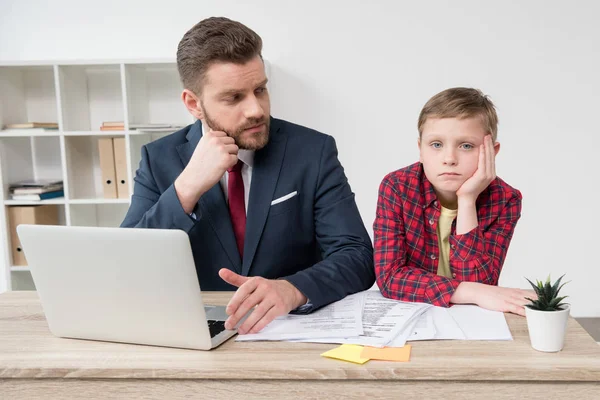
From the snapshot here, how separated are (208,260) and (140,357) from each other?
0.64 m

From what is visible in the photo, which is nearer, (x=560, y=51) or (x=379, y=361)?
(x=379, y=361)

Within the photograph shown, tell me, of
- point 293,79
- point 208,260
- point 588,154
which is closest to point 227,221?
point 208,260

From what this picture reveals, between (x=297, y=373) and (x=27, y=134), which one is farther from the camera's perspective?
(x=27, y=134)

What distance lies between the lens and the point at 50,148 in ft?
11.5

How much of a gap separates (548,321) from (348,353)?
14.1 inches

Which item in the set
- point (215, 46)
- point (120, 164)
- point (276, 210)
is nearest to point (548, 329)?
point (276, 210)

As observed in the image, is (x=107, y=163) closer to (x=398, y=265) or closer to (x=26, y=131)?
(x=26, y=131)

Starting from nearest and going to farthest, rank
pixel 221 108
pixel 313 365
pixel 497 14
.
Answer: pixel 313 365 → pixel 221 108 → pixel 497 14

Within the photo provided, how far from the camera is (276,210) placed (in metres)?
1.63

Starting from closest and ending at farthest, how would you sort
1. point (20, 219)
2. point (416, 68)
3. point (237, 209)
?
point (237, 209)
point (20, 219)
point (416, 68)

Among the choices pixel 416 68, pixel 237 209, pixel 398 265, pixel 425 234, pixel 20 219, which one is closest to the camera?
pixel 398 265

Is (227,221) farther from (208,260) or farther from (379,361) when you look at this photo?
(379,361)

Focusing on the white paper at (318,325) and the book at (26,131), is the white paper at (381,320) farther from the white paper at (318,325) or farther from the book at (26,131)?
the book at (26,131)

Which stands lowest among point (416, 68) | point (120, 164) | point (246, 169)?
point (246, 169)
